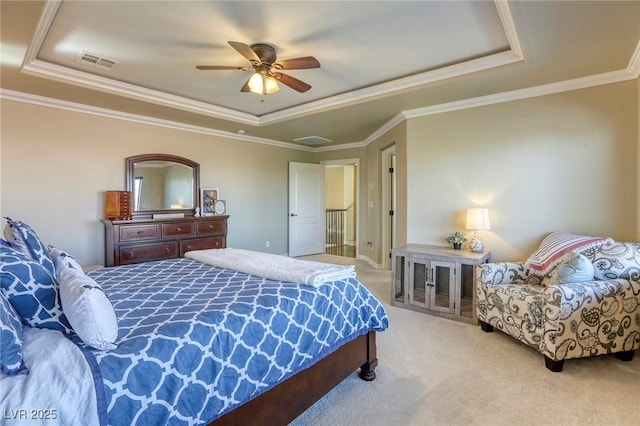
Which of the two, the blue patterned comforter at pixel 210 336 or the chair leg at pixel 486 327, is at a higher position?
the blue patterned comforter at pixel 210 336

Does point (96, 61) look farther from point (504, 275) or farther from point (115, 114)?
point (504, 275)

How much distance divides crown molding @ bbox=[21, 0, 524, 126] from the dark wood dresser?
4.95 ft

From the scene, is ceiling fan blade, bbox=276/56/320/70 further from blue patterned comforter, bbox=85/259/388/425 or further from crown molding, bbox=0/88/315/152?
crown molding, bbox=0/88/315/152

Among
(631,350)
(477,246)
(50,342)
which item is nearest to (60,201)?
(50,342)

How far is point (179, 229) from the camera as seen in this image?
444 centimetres

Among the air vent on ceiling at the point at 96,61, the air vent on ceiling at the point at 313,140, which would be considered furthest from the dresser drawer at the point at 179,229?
the air vent on ceiling at the point at 313,140

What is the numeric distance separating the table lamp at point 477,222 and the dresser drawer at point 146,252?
3.74 metres

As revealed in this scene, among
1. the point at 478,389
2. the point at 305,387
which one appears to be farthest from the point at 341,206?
the point at 305,387

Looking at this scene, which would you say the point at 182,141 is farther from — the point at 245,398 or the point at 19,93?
the point at 245,398

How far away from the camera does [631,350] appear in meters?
2.39

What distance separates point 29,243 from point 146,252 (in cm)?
269

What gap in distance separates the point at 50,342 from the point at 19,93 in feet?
12.5

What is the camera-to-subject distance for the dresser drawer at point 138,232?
390 centimetres

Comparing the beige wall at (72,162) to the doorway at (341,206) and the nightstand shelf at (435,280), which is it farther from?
the doorway at (341,206)
